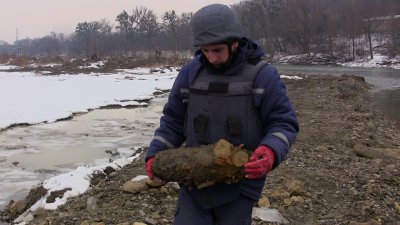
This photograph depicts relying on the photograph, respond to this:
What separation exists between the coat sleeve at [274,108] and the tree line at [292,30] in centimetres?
7145

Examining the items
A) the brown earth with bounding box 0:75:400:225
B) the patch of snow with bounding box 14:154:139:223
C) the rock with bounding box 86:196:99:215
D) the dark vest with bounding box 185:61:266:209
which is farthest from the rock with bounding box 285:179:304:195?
the dark vest with bounding box 185:61:266:209

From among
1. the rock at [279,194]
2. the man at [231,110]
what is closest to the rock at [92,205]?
the rock at [279,194]

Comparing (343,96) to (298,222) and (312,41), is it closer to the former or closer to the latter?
(298,222)

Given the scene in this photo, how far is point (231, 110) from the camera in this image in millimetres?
2580

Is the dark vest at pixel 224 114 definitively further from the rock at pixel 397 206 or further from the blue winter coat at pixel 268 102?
the rock at pixel 397 206

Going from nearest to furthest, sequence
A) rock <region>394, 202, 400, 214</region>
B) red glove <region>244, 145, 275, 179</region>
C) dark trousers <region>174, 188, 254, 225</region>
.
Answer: red glove <region>244, 145, 275, 179</region>, dark trousers <region>174, 188, 254, 225</region>, rock <region>394, 202, 400, 214</region>

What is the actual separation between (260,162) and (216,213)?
518 mm

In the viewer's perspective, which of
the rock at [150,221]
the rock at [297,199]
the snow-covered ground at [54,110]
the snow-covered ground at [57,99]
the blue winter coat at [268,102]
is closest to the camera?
the blue winter coat at [268,102]

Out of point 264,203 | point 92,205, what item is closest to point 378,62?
point 264,203

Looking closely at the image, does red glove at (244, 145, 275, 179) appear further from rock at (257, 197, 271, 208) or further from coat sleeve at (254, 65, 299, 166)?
rock at (257, 197, 271, 208)

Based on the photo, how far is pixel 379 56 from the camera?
6856 cm

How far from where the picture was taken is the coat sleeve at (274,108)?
253cm

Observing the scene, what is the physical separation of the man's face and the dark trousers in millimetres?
783

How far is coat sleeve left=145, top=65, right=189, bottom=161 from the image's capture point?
111 inches
